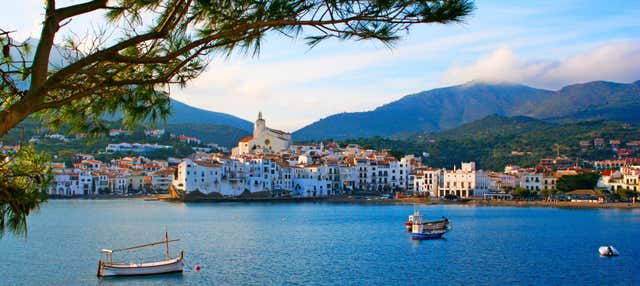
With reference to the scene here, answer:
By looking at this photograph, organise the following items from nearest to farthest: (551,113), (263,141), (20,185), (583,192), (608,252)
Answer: (20,185)
(608,252)
(583,192)
(263,141)
(551,113)

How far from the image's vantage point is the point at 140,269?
15.4 metres

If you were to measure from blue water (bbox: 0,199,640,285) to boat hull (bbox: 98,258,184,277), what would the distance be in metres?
0.25

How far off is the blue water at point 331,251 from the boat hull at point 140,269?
0.25 m

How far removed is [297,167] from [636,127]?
56.2m

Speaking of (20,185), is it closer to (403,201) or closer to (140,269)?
(140,269)

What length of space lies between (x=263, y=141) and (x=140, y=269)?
5185cm

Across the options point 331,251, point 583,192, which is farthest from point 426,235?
point 583,192

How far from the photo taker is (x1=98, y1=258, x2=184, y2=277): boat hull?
1517 cm

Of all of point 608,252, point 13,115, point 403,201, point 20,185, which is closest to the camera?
point 13,115

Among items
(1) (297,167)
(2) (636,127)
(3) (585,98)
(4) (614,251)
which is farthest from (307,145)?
(3) (585,98)

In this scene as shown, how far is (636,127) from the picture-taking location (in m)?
91.8

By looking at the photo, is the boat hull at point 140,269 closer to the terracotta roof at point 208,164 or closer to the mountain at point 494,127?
the terracotta roof at point 208,164

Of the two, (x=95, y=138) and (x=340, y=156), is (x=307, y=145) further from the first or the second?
(x=95, y=138)

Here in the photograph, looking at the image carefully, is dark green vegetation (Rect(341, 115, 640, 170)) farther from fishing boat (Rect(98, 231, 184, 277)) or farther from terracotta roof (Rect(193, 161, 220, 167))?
fishing boat (Rect(98, 231, 184, 277))
